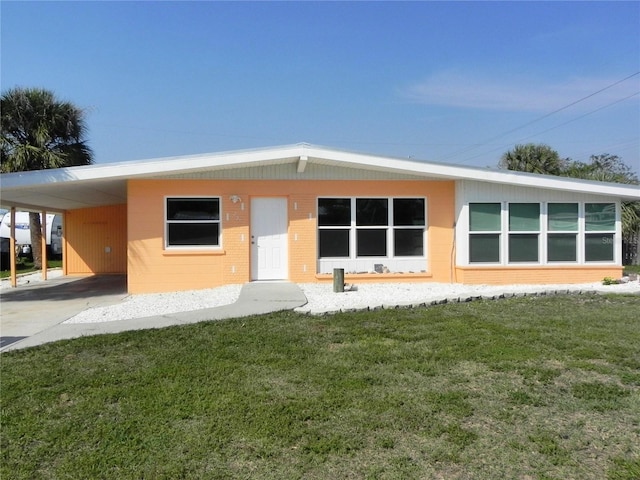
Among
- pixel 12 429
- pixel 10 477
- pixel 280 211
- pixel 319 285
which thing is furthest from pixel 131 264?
pixel 10 477

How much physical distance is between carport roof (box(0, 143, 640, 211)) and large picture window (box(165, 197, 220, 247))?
802mm

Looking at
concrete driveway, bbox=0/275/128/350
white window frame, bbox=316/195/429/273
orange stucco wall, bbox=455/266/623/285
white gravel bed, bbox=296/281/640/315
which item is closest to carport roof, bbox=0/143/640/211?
white window frame, bbox=316/195/429/273

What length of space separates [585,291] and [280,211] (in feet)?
23.4

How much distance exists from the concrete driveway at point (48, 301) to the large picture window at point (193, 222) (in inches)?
74.1

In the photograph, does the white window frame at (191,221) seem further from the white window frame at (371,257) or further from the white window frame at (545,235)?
the white window frame at (545,235)

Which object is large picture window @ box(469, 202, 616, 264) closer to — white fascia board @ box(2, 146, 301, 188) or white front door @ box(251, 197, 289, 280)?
white front door @ box(251, 197, 289, 280)

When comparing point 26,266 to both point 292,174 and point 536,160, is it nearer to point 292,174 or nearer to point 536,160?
point 292,174

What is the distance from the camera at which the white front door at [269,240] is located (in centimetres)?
1195

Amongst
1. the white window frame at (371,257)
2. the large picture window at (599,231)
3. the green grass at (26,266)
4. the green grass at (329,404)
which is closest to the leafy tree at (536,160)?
the large picture window at (599,231)

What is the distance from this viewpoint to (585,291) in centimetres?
1023

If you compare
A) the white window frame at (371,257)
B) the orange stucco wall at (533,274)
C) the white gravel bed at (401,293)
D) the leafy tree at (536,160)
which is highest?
the leafy tree at (536,160)

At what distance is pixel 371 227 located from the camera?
12242 mm

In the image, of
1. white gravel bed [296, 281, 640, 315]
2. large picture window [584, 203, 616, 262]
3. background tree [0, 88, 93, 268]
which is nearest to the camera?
white gravel bed [296, 281, 640, 315]

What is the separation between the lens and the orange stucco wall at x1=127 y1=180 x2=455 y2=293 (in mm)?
11453
